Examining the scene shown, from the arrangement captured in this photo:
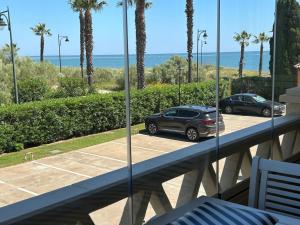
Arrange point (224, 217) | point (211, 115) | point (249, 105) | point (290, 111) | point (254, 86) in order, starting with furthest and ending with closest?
point (290, 111) < point (254, 86) < point (249, 105) < point (211, 115) < point (224, 217)

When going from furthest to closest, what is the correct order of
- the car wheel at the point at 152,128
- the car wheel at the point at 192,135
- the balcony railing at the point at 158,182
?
the car wheel at the point at 192,135 < the car wheel at the point at 152,128 < the balcony railing at the point at 158,182

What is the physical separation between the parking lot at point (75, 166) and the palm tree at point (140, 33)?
253 mm

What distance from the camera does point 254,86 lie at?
262 cm

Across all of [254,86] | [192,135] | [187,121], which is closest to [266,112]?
[254,86]

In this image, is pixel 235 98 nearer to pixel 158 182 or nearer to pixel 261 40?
pixel 261 40

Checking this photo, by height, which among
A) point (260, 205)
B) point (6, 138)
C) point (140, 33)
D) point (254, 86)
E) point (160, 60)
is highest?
point (140, 33)

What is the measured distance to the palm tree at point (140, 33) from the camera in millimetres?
1517

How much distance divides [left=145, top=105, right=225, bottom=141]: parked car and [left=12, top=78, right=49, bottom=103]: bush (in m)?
1.14

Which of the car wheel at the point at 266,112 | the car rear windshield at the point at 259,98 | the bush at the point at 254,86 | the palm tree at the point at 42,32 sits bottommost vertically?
the car wheel at the point at 266,112

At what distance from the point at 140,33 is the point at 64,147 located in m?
0.76

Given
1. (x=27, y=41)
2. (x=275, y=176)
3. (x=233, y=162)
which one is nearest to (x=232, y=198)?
(x=233, y=162)

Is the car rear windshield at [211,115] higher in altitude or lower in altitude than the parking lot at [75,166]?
higher

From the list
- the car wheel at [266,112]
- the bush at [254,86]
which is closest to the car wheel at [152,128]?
the bush at [254,86]

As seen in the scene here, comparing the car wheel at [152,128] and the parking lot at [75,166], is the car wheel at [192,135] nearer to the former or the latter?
the parking lot at [75,166]
